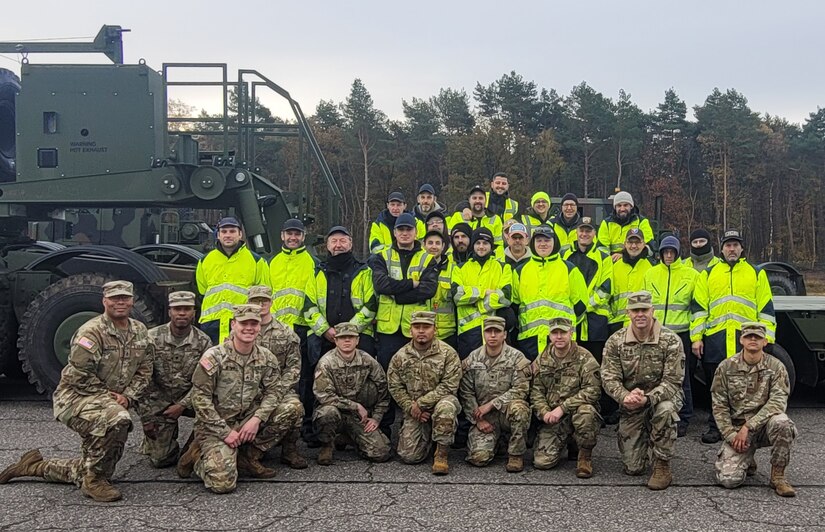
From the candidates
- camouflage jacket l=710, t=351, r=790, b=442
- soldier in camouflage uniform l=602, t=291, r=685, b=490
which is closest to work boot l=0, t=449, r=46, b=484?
soldier in camouflage uniform l=602, t=291, r=685, b=490

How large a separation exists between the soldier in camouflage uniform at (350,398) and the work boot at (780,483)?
2.65 m

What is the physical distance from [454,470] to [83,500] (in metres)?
2.46

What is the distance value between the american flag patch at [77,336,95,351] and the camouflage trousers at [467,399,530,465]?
2.73 meters

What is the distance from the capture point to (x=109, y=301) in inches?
208

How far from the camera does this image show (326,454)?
589 centimetres

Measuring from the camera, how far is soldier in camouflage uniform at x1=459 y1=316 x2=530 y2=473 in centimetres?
580

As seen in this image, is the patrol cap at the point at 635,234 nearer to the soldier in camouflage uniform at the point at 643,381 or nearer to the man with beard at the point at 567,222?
the man with beard at the point at 567,222

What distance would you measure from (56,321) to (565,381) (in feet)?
15.7

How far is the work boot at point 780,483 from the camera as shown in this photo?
5.08m

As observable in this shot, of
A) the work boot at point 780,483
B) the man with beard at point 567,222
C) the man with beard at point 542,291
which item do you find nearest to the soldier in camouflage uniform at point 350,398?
the man with beard at point 542,291

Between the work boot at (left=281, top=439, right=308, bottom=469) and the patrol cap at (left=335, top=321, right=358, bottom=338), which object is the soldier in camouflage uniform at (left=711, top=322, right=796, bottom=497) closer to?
the patrol cap at (left=335, top=321, right=358, bottom=338)

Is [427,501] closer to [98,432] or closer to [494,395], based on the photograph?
[494,395]

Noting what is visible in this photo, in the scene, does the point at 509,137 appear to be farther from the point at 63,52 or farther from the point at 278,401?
the point at 278,401

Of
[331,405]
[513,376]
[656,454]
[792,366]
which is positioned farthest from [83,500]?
[792,366]
